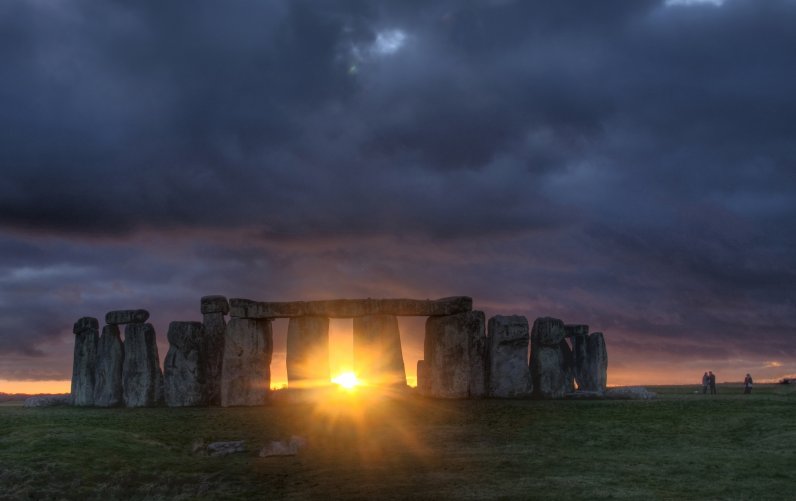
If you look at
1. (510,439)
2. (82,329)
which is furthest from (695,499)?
(82,329)

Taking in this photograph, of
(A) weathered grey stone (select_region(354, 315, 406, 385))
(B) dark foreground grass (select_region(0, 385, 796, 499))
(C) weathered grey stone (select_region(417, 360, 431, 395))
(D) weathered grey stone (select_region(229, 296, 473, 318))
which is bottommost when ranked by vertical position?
(B) dark foreground grass (select_region(0, 385, 796, 499))

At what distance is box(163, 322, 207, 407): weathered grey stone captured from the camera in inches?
1231

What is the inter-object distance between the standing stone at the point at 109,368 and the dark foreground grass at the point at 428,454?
20.4ft

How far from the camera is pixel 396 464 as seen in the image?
18.2 m

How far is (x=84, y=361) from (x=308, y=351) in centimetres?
1035

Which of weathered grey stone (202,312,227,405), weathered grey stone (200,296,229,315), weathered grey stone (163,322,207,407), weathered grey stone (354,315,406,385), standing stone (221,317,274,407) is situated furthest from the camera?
weathered grey stone (200,296,229,315)

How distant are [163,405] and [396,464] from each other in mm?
16546

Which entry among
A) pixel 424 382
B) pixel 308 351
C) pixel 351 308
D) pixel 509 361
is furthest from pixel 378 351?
pixel 509 361

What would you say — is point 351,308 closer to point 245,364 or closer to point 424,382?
point 424,382

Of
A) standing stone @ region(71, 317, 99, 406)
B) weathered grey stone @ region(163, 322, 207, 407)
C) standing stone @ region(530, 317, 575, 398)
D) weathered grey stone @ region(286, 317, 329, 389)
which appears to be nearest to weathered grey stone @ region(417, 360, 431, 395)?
weathered grey stone @ region(286, 317, 329, 389)

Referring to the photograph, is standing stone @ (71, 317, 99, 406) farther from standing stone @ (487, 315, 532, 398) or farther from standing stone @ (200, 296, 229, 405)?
standing stone @ (487, 315, 532, 398)

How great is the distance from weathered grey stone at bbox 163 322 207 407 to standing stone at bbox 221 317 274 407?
1.22 m

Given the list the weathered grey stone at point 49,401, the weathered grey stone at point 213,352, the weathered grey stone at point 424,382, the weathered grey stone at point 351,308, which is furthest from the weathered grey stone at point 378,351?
the weathered grey stone at point 49,401

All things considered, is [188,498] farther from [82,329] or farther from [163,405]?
[82,329]
